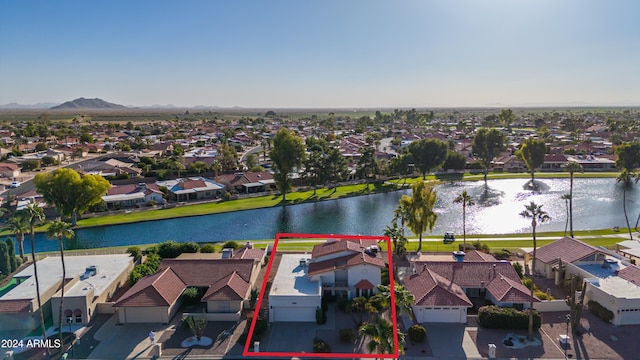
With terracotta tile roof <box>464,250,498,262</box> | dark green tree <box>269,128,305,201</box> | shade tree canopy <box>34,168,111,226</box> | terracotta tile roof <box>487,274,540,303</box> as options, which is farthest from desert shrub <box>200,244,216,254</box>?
dark green tree <box>269,128,305,201</box>

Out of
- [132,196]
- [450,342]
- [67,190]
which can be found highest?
[67,190]

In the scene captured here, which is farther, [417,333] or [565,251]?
[565,251]

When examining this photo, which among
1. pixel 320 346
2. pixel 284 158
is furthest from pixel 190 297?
pixel 284 158

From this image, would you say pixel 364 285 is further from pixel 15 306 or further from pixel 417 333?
pixel 15 306

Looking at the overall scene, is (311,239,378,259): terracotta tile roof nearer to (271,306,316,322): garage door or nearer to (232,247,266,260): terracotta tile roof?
(271,306,316,322): garage door

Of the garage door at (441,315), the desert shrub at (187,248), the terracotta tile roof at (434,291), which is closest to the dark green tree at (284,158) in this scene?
the desert shrub at (187,248)

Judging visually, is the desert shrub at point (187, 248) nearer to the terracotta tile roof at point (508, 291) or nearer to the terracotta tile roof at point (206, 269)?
the terracotta tile roof at point (206, 269)
